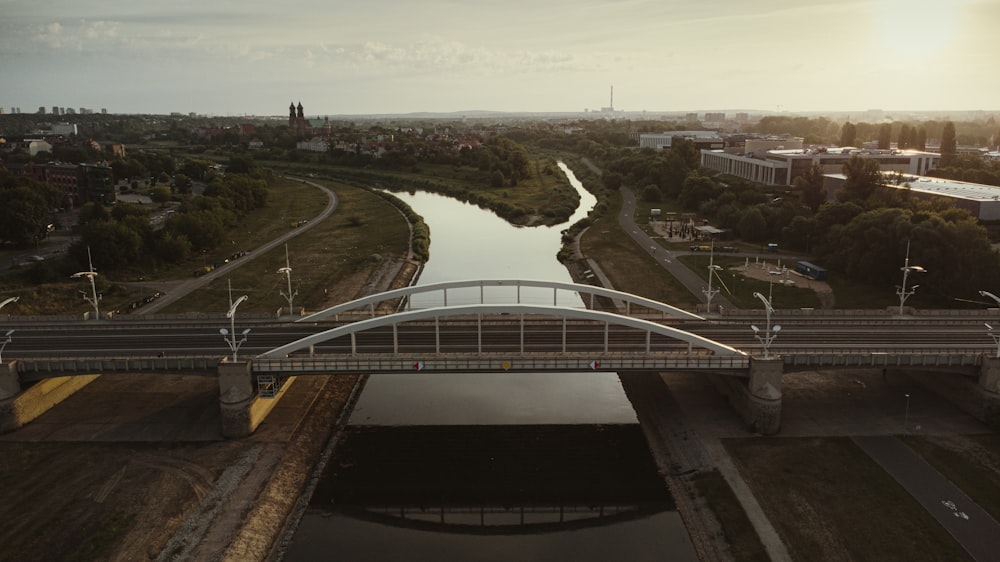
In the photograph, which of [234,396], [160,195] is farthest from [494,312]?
[160,195]

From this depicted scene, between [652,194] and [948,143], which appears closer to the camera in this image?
[652,194]

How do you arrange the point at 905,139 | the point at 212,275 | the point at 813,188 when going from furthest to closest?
the point at 905,139, the point at 813,188, the point at 212,275

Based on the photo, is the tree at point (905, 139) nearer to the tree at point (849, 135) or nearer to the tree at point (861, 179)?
the tree at point (849, 135)

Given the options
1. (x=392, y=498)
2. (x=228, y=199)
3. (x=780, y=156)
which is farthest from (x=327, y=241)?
(x=780, y=156)

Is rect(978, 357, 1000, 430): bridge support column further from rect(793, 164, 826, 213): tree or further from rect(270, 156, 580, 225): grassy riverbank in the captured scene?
rect(270, 156, 580, 225): grassy riverbank

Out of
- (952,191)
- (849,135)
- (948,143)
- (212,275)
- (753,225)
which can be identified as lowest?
(212,275)

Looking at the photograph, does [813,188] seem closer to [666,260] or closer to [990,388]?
[666,260]
